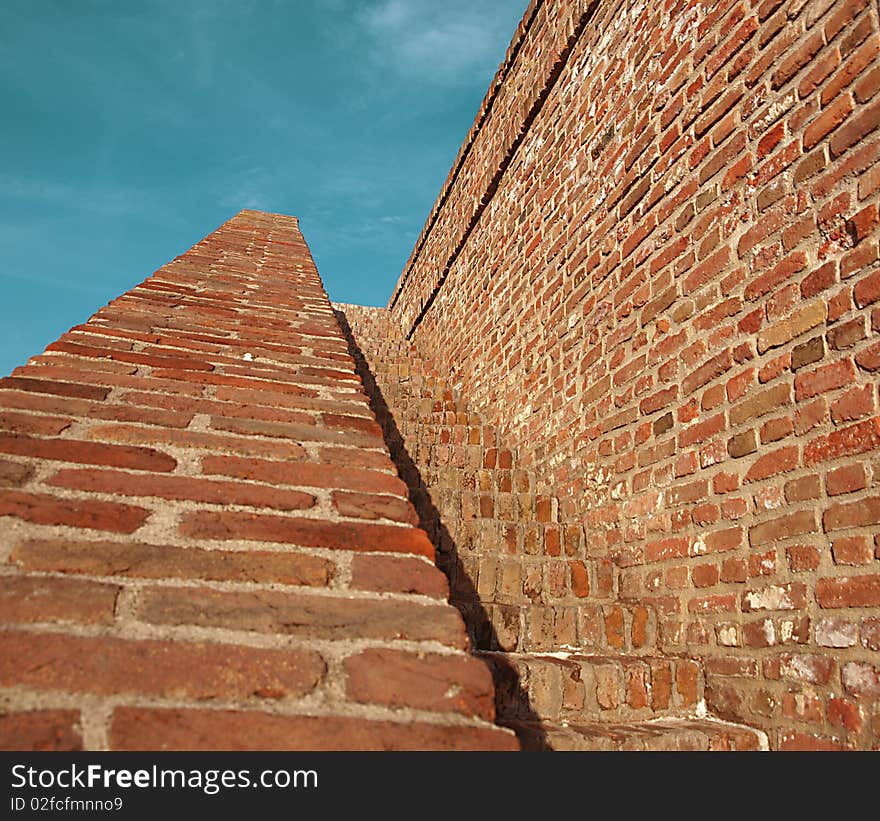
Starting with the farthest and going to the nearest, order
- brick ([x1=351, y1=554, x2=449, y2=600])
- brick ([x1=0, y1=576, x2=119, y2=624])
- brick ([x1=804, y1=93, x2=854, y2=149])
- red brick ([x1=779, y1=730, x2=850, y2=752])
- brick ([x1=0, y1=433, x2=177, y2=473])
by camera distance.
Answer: brick ([x1=804, y1=93, x2=854, y2=149]) < red brick ([x1=779, y1=730, x2=850, y2=752]) < brick ([x1=0, y1=433, x2=177, y2=473]) < brick ([x1=351, y1=554, x2=449, y2=600]) < brick ([x1=0, y1=576, x2=119, y2=624])

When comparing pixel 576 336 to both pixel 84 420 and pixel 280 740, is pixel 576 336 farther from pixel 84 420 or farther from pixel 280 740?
pixel 280 740

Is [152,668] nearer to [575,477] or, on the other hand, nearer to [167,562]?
[167,562]

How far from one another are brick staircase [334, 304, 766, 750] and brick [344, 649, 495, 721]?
80 centimetres

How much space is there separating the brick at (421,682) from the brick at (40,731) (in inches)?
16.7

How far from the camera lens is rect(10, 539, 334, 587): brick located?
1.17 m

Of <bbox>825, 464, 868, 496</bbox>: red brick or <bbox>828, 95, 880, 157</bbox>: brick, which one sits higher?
<bbox>828, 95, 880, 157</bbox>: brick

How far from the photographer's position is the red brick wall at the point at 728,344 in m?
1.78

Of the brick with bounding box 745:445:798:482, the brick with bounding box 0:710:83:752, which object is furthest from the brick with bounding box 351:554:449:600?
the brick with bounding box 745:445:798:482

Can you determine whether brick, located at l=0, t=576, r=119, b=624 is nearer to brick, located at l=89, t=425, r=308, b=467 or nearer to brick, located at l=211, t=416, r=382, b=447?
brick, located at l=89, t=425, r=308, b=467

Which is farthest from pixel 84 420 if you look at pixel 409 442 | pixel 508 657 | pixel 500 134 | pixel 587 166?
pixel 500 134

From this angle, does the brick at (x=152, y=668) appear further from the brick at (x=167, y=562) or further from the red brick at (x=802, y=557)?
the red brick at (x=802, y=557)

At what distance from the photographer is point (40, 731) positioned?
909mm

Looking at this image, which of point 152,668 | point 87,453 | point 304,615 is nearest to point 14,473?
point 87,453

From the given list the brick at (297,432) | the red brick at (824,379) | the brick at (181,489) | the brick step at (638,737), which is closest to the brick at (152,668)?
the brick at (181,489)
